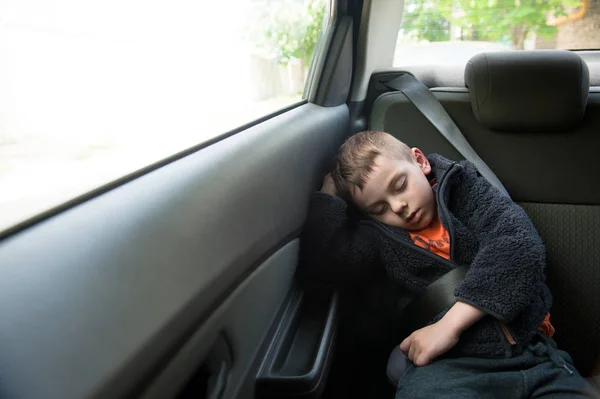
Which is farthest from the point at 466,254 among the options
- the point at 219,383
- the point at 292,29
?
the point at 292,29

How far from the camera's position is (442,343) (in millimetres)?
1079

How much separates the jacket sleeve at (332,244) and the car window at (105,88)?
0.94 feet

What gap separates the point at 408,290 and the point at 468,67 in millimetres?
669

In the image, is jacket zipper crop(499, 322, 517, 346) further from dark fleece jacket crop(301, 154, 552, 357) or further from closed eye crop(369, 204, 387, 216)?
closed eye crop(369, 204, 387, 216)

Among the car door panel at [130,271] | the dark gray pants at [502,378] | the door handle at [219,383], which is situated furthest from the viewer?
the dark gray pants at [502,378]

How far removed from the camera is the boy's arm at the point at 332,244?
123 centimetres

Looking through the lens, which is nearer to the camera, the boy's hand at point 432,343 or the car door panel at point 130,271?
the car door panel at point 130,271

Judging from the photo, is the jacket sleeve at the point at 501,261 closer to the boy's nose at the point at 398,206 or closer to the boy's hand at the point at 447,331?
the boy's hand at the point at 447,331

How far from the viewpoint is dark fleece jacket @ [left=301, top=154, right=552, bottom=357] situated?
108cm

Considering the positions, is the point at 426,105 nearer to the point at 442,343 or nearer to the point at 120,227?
the point at 442,343

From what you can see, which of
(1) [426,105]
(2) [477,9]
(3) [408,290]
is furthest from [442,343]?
(2) [477,9]

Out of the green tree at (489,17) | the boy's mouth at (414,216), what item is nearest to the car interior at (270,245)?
the green tree at (489,17)

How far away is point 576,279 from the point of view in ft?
4.48

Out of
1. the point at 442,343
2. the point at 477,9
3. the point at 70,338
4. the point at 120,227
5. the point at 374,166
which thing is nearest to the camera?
the point at 70,338
